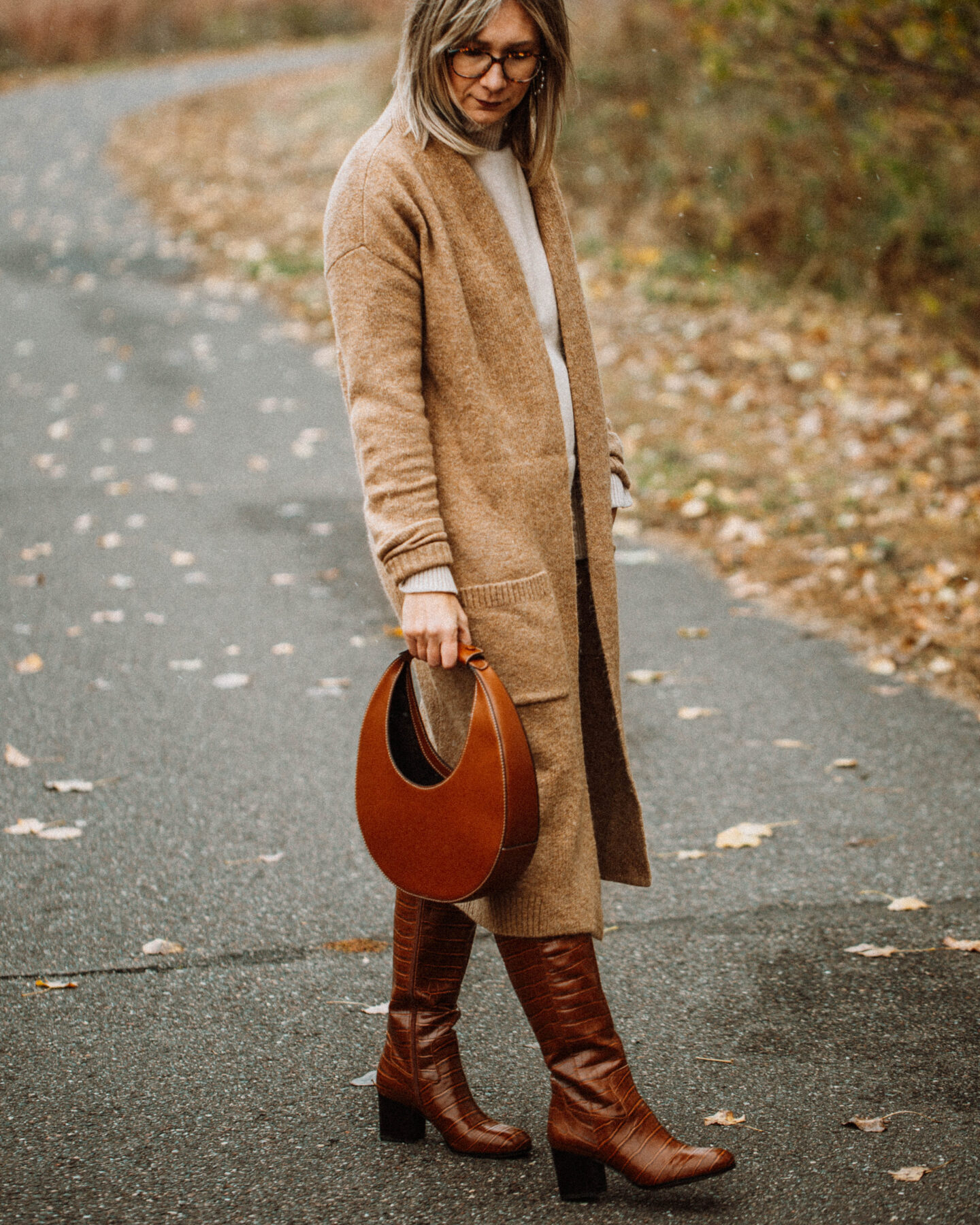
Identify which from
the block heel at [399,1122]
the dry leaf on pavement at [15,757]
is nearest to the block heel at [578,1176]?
the block heel at [399,1122]

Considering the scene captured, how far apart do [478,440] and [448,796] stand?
1.93 feet

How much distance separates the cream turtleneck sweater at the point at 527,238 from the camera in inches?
91.0

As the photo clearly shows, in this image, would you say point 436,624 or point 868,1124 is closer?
point 436,624

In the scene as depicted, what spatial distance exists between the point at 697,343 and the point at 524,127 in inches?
287

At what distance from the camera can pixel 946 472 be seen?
706cm

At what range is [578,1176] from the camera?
2.32 metres

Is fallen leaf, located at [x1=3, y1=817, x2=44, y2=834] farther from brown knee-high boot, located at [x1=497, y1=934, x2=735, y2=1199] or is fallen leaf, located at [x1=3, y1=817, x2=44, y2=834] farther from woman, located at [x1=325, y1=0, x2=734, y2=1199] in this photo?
brown knee-high boot, located at [x1=497, y1=934, x2=735, y2=1199]

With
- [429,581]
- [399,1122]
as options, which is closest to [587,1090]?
[399,1122]

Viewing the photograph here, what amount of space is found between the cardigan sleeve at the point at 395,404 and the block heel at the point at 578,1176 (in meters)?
1.02

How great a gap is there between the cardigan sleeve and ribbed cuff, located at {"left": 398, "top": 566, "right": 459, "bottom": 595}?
0.01 m

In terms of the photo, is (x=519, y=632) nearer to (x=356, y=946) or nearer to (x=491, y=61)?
(x=491, y=61)

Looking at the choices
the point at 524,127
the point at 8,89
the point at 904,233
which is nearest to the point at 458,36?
the point at 524,127

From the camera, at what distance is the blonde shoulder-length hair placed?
7.03 ft

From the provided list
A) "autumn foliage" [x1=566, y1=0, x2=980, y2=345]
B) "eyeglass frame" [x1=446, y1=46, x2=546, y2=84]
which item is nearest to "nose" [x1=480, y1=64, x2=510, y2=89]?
"eyeglass frame" [x1=446, y1=46, x2=546, y2=84]
